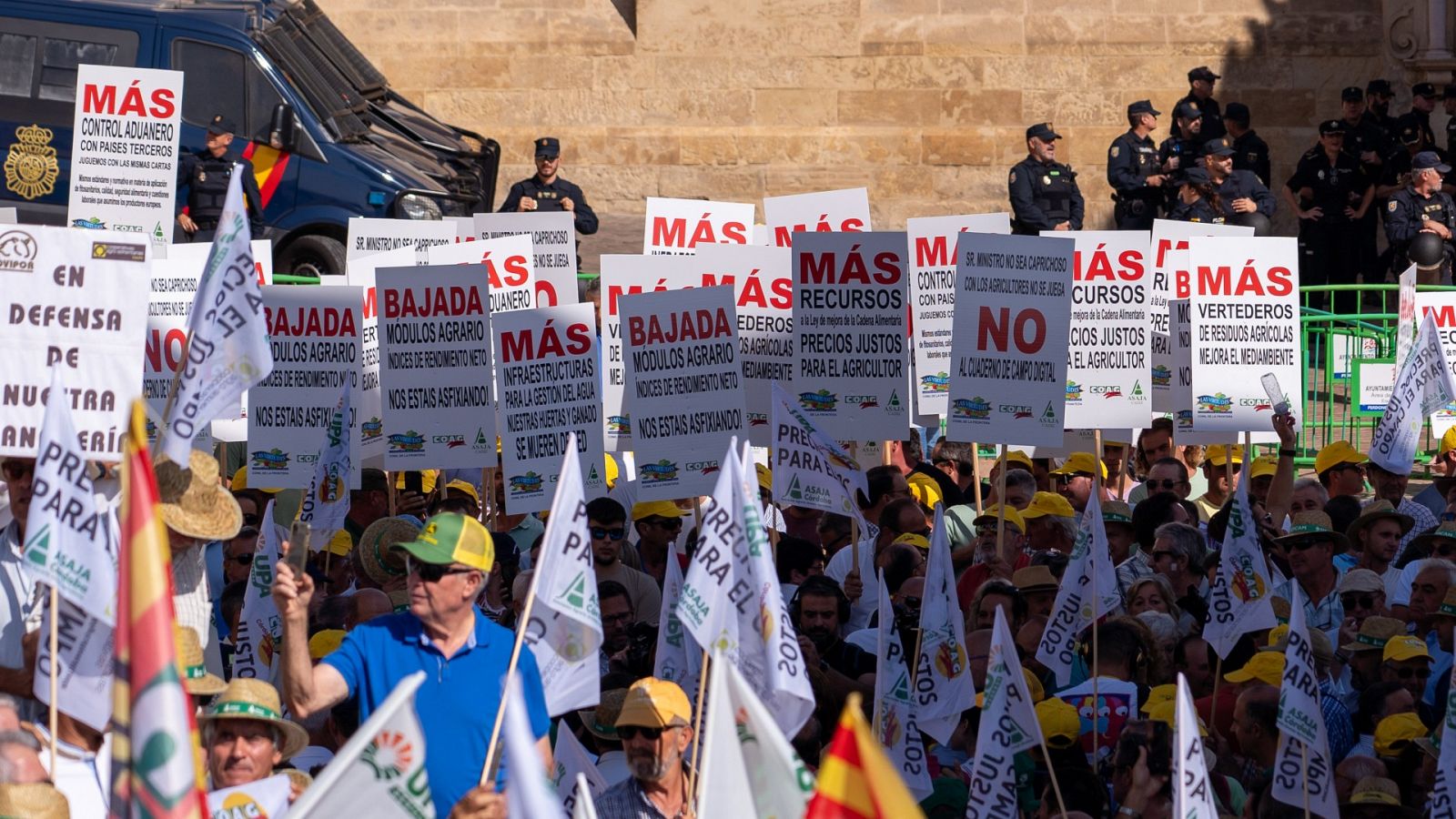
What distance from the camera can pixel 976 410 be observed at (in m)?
10.6

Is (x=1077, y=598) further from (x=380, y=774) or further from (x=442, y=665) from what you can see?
(x=380, y=774)

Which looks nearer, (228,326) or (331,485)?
(228,326)

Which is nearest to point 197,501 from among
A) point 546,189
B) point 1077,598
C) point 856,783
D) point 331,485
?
point 856,783

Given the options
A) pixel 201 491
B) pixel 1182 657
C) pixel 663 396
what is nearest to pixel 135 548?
pixel 201 491

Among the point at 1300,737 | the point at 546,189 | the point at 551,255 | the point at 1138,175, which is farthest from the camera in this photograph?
the point at 1138,175

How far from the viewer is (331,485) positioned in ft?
34.5

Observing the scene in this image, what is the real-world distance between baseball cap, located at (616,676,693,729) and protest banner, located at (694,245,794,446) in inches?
198

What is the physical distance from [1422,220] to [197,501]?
1097 cm

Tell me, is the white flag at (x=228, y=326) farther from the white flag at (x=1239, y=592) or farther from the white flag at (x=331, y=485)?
the white flag at (x=1239, y=592)

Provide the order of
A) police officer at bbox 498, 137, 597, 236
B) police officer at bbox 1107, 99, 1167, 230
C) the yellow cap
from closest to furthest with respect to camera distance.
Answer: the yellow cap, police officer at bbox 498, 137, 597, 236, police officer at bbox 1107, 99, 1167, 230

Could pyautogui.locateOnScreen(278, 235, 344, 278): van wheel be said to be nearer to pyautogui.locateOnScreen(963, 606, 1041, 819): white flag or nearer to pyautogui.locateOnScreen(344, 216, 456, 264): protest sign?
pyautogui.locateOnScreen(344, 216, 456, 264): protest sign

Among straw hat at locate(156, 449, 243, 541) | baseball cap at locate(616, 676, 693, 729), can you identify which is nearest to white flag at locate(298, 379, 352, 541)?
straw hat at locate(156, 449, 243, 541)

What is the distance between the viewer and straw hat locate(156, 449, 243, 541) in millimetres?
6496

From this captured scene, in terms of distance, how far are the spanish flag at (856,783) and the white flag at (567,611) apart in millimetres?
2318
